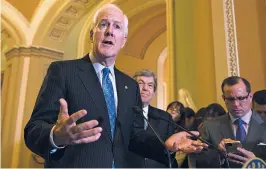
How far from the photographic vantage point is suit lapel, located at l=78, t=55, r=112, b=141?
→ 1286mm

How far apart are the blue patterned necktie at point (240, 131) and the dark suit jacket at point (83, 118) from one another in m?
0.77

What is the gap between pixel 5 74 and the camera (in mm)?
8023

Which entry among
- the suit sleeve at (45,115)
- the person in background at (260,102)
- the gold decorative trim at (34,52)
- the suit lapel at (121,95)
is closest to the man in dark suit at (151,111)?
the person in background at (260,102)

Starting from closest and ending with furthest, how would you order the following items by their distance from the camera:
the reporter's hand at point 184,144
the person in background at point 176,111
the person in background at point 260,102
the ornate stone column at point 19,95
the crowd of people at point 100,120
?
the crowd of people at point 100,120, the reporter's hand at point 184,144, the person in background at point 260,102, the person in background at point 176,111, the ornate stone column at point 19,95

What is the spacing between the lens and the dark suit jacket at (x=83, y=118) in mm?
1183

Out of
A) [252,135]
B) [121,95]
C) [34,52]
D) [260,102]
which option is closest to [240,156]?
[252,135]

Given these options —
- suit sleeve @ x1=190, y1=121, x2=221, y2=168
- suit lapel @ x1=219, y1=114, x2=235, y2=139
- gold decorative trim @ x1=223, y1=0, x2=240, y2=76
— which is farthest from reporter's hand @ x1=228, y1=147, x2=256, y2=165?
gold decorative trim @ x1=223, y1=0, x2=240, y2=76

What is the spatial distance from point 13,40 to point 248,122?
6702 millimetres

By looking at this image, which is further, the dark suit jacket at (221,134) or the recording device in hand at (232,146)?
the dark suit jacket at (221,134)

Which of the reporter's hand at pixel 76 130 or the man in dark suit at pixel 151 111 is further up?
the man in dark suit at pixel 151 111

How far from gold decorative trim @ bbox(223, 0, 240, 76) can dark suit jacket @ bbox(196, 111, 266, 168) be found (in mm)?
1333

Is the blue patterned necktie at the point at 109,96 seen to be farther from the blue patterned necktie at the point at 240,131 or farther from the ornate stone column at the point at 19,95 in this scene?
the ornate stone column at the point at 19,95

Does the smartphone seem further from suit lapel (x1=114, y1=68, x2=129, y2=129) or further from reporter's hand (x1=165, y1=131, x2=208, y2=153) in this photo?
suit lapel (x1=114, y1=68, x2=129, y2=129)

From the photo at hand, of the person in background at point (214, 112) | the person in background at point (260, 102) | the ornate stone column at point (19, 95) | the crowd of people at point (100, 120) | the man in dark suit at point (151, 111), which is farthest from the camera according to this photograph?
the ornate stone column at point (19, 95)
